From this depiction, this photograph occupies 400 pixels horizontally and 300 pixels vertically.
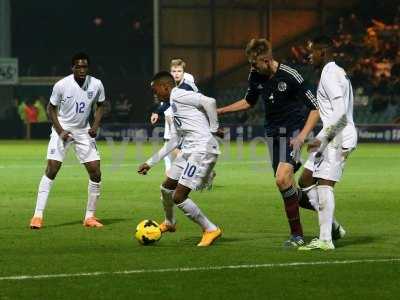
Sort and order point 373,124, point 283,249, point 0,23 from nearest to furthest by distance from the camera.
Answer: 1. point 283,249
2. point 373,124
3. point 0,23

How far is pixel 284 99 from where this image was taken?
12.3 m

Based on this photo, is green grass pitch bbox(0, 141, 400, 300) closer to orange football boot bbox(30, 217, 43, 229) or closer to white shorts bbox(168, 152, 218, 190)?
orange football boot bbox(30, 217, 43, 229)

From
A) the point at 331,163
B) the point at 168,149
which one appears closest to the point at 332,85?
the point at 331,163

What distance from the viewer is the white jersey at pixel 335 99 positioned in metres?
12.0

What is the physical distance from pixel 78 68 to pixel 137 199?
4505 mm

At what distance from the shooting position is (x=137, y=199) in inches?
757

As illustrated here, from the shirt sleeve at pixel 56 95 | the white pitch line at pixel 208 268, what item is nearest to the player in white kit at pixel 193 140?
the white pitch line at pixel 208 268

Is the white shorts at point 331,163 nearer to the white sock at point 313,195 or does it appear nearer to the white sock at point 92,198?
the white sock at point 313,195

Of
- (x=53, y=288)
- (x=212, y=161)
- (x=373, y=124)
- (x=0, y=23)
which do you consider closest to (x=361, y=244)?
(x=212, y=161)

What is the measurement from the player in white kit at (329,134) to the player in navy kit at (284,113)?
0.64 feet

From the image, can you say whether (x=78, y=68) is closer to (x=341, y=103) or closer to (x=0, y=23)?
(x=341, y=103)

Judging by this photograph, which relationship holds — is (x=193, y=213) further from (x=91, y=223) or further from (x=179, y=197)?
(x=91, y=223)

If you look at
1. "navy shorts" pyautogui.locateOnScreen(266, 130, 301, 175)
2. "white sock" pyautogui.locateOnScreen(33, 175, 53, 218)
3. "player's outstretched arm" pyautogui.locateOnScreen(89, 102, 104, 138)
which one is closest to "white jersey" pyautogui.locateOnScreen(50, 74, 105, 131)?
"player's outstretched arm" pyautogui.locateOnScreen(89, 102, 104, 138)

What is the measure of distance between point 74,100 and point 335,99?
448 centimetres
